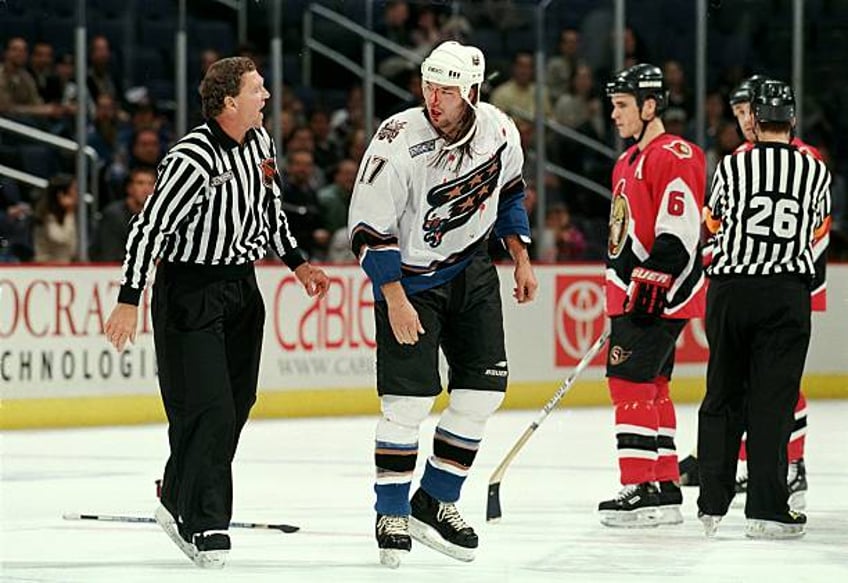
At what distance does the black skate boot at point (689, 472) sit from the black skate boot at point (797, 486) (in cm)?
61

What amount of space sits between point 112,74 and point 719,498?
258 inches

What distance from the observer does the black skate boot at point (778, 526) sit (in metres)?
5.87

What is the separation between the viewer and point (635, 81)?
6.27 meters

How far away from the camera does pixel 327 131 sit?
39.8 feet

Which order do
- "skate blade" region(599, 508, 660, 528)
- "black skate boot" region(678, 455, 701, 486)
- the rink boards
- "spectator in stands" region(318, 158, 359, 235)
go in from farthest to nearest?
"spectator in stands" region(318, 158, 359, 235), the rink boards, "black skate boot" region(678, 455, 701, 486), "skate blade" region(599, 508, 660, 528)

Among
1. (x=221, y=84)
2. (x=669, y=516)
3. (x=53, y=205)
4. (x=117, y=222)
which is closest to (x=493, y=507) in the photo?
→ (x=669, y=516)

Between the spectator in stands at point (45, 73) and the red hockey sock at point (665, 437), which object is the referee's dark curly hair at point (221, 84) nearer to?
the red hockey sock at point (665, 437)

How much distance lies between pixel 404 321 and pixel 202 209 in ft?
2.00

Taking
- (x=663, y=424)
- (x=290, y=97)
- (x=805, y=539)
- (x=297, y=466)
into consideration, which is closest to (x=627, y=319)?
(x=663, y=424)

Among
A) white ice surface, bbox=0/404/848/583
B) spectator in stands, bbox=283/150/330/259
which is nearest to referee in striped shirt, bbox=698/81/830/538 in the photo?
white ice surface, bbox=0/404/848/583

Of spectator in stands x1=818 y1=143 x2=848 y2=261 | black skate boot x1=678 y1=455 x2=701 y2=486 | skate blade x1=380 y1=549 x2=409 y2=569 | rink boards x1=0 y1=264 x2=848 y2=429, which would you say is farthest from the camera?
spectator in stands x1=818 y1=143 x2=848 y2=261

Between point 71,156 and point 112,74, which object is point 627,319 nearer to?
point 71,156

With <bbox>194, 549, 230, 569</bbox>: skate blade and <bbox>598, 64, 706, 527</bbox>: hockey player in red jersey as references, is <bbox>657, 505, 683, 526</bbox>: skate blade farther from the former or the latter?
<bbox>194, 549, 230, 569</bbox>: skate blade

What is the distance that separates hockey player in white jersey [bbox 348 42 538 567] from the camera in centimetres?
518
